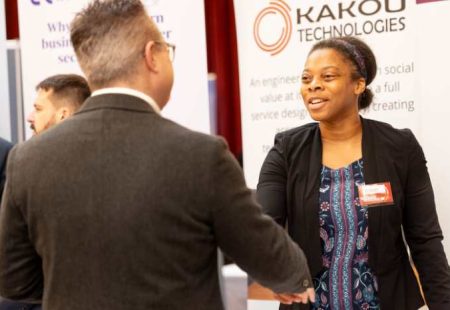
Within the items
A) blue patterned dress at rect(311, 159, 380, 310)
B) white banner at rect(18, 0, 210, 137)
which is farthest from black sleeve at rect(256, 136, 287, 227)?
white banner at rect(18, 0, 210, 137)

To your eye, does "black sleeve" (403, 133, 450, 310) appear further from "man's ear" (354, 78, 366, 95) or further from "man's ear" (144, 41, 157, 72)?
"man's ear" (144, 41, 157, 72)

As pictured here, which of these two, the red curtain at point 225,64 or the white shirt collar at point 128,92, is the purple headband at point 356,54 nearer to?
the white shirt collar at point 128,92

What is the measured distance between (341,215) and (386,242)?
174 millimetres

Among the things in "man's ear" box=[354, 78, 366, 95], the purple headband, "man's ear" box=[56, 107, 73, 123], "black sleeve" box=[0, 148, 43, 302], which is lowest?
"black sleeve" box=[0, 148, 43, 302]

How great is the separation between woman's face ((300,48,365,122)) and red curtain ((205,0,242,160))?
1.54 meters

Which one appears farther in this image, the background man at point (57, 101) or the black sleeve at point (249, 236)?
the background man at point (57, 101)

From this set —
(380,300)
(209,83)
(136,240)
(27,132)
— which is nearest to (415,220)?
(380,300)

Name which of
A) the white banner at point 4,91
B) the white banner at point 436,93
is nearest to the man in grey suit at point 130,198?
the white banner at point 436,93

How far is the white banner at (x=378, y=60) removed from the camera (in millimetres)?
3006

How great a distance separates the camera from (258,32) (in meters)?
3.53

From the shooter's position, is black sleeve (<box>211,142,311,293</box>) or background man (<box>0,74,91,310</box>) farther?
background man (<box>0,74,91,310</box>)

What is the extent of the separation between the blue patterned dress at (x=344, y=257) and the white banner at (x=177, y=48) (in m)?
1.66

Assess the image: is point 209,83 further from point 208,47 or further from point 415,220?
point 415,220

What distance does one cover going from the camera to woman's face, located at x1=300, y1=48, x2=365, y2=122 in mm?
2332
